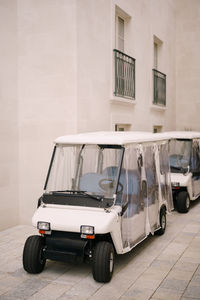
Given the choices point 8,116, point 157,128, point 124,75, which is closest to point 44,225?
point 8,116

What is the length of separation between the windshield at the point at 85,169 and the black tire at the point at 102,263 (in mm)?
862

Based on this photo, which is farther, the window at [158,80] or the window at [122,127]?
the window at [158,80]

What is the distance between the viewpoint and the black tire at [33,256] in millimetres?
5762

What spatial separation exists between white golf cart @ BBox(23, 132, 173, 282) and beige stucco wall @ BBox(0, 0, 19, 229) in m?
2.28

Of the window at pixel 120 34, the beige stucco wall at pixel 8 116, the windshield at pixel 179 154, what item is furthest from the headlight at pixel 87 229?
the window at pixel 120 34

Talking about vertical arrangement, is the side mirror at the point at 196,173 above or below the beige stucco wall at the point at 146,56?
below

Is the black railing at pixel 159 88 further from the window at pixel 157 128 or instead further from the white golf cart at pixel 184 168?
the white golf cart at pixel 184 168

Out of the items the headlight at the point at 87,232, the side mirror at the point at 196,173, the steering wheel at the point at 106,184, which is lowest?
the headlight at the point at 87,232

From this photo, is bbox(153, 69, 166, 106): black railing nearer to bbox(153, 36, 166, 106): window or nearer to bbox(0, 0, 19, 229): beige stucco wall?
bbox(153, 36, 166, 106): window

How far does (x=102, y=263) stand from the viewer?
5426 millimetres

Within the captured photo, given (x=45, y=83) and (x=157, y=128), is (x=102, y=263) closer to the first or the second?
(x=45, y=83)

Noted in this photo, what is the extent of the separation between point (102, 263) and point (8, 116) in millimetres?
4297

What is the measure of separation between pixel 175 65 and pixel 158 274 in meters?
12.3

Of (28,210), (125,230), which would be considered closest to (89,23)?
(28,210)
